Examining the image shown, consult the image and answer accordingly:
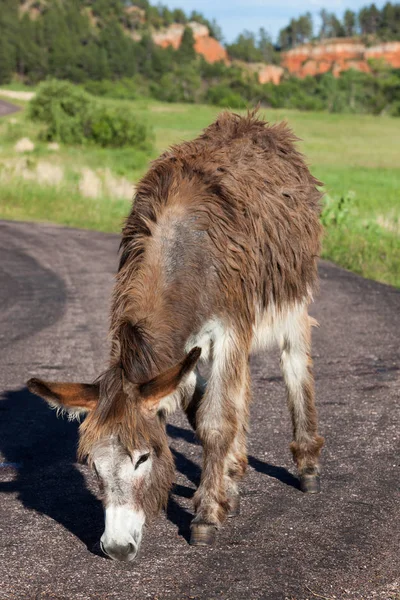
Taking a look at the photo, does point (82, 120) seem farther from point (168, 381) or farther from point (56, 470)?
point (168, 381)

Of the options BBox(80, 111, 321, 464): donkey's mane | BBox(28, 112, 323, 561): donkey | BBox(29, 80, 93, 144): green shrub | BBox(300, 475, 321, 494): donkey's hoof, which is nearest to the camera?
BBox(28, 112, 323, 561): donkey

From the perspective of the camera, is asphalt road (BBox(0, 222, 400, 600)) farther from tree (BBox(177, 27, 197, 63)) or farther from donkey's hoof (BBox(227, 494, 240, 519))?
tree (BBox(177, 27, 197, 63))

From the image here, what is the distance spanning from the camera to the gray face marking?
4.12 metres

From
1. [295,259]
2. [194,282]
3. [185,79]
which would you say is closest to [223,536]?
[194,282]

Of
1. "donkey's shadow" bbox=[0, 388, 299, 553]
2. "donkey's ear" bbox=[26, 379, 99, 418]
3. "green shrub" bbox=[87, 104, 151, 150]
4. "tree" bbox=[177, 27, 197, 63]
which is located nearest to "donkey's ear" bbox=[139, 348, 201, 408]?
"donkey's ear" bbox=[26, 379, 99, 418]

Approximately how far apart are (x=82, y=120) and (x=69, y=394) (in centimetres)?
3992

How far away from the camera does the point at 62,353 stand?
9383mm

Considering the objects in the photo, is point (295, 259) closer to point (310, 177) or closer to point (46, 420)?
point (310, 177)

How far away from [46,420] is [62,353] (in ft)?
6.97

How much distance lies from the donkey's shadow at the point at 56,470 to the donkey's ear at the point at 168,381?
1100 millimetres

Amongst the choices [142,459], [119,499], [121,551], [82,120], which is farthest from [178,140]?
[121,551]

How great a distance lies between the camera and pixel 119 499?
13.7 ft

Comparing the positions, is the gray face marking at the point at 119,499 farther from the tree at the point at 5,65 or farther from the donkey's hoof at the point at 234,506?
the tree at the point at 5,65

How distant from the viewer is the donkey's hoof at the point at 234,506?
204 inches
